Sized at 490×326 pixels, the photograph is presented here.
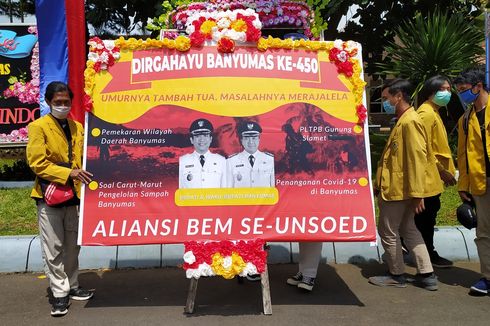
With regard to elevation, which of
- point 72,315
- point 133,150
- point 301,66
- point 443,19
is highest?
point 443,19

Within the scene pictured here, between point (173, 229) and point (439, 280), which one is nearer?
point (173, 229)

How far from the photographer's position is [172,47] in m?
3.76

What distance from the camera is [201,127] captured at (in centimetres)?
372

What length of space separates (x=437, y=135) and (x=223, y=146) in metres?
2.21

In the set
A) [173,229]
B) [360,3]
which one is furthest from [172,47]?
[360,3]

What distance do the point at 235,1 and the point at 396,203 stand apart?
312 centimetres

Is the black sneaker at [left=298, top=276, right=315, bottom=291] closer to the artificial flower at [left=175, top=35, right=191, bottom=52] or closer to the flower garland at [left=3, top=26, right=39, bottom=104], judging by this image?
the artificial flower at [left=175, top=35, right=191, bottom=52]

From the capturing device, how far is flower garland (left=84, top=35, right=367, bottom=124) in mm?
3717

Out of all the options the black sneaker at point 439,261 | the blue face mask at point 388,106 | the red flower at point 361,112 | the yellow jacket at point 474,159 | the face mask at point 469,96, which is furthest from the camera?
the black sneaker at point 439,261

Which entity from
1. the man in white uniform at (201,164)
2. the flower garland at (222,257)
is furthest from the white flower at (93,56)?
the flower garland at (222,257)

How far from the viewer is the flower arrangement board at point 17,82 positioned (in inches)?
358

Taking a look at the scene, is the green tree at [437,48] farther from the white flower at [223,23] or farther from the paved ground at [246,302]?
the white flower at [223,23]

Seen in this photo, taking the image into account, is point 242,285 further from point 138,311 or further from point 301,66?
point 301,66

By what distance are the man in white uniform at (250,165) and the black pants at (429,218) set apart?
6.53ft
